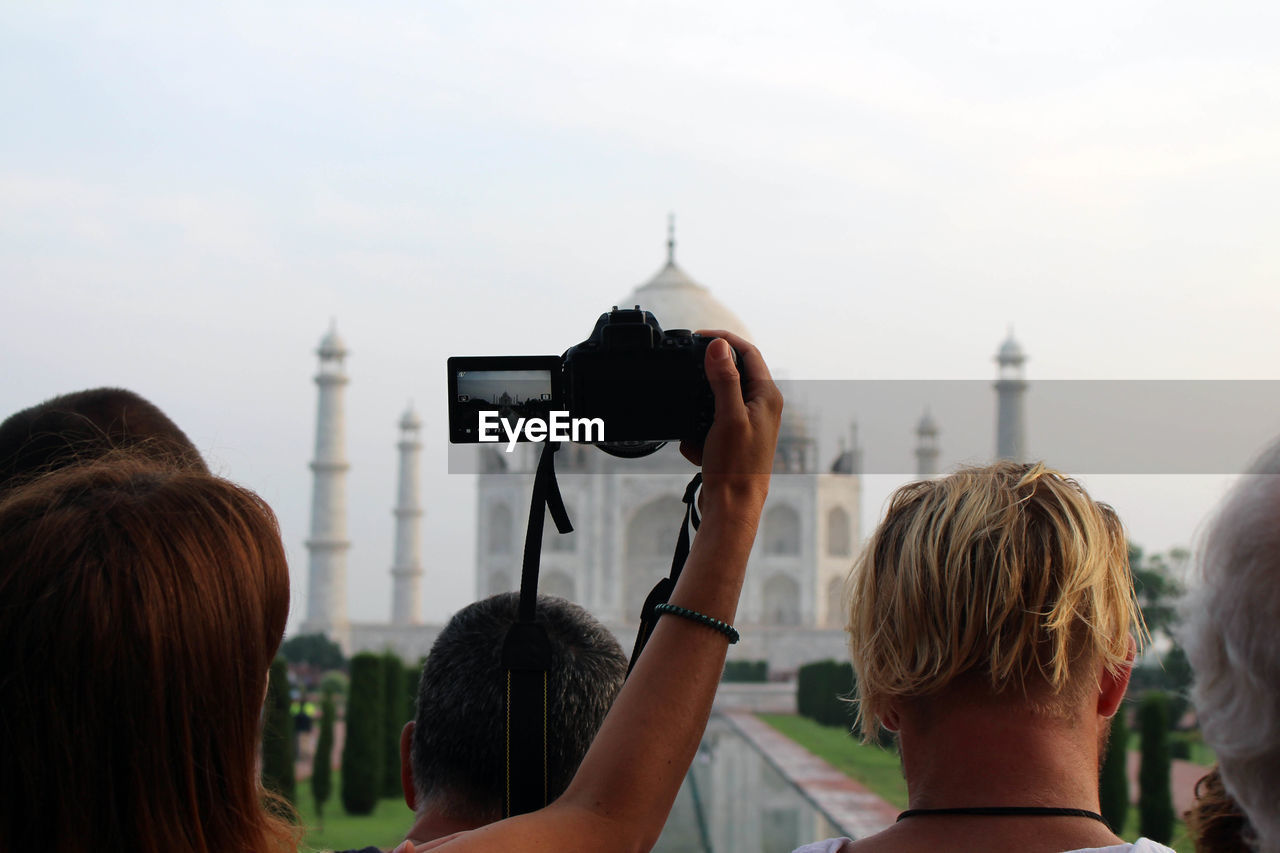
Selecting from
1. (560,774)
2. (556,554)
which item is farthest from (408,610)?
(560,774)

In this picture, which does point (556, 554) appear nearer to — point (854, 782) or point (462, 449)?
Result: point (854, 782)

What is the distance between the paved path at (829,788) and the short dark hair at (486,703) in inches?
123

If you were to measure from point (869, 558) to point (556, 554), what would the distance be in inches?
863

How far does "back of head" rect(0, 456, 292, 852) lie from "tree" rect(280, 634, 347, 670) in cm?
2091

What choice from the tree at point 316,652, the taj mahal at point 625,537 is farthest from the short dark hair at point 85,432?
the tree at point 316,652

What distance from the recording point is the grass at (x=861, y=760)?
6.84m

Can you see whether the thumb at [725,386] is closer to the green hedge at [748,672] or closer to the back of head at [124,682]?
the back of head at [124,682]

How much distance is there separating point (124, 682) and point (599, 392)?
0.38 metres

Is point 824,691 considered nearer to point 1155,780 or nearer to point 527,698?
point 1155,780

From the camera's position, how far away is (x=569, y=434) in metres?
0.95

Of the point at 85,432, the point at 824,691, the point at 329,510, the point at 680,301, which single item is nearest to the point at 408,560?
the point at 329,510

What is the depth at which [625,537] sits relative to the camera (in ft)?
73.8

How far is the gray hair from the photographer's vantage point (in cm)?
65

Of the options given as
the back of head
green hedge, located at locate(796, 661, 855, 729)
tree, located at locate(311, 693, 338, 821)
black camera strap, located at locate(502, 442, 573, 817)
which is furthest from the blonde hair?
green hedge, located at locate(796, 661, 855, 729)
